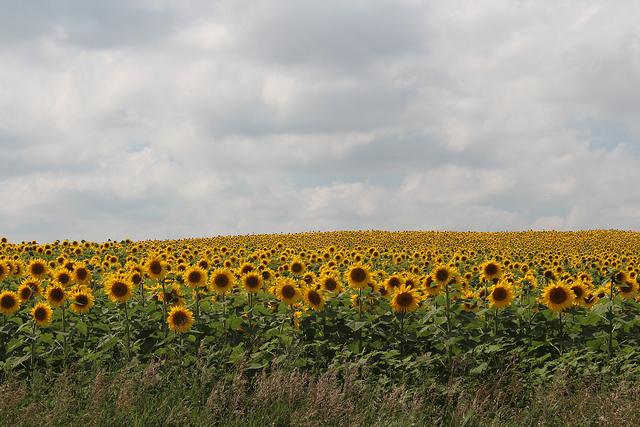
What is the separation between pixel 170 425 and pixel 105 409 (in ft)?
2.65

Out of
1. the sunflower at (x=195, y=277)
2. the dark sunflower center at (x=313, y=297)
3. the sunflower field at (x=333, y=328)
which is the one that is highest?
the sunflower at (x=195, y=277)

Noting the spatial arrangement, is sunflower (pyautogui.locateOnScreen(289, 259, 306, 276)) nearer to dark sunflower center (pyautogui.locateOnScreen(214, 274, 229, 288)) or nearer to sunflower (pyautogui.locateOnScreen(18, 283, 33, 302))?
dark sunflower center (pyautogui.locateOnScreen(214, 274, 229, 288))

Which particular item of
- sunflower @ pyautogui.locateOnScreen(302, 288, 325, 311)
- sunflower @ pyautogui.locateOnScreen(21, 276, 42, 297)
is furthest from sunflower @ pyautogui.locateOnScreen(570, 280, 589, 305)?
sunflower @ pyautogui.locateOnScreen(21, 276, 42, 297)

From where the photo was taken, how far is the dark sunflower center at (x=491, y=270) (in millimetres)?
9219

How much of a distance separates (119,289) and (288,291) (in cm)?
273

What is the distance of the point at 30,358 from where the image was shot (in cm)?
834

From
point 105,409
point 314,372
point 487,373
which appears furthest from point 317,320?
point 105,409

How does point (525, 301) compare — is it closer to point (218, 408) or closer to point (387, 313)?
point (387, 313)

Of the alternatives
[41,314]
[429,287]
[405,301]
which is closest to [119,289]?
[41,314]

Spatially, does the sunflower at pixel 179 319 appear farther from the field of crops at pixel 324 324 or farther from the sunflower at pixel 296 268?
the sunflower at pixel 296 268

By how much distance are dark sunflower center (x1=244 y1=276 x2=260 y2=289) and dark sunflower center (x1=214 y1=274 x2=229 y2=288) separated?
50 centimetres

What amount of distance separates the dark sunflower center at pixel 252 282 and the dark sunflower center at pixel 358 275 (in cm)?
156

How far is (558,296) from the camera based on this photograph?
8.48m

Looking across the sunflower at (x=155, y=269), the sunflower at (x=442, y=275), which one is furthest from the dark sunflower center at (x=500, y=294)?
the sunflower at (x=155, y=269)
